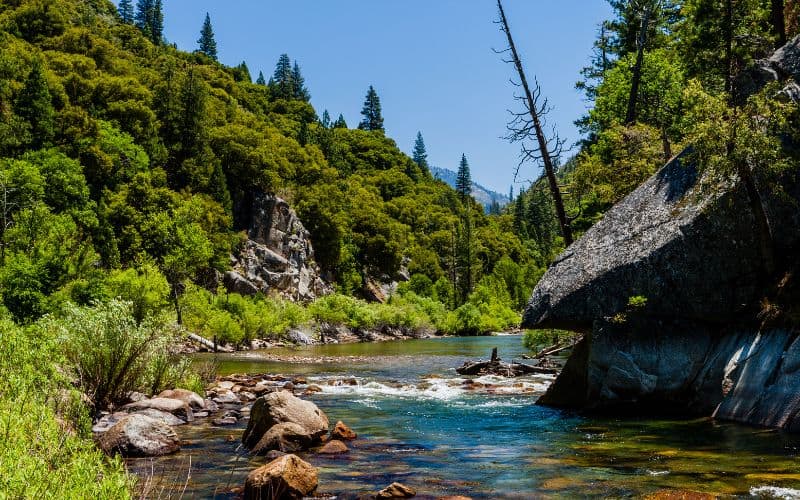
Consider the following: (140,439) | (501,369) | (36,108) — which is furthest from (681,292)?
(36,108)

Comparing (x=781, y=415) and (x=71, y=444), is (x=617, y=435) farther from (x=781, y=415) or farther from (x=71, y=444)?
(x=71, y=444)

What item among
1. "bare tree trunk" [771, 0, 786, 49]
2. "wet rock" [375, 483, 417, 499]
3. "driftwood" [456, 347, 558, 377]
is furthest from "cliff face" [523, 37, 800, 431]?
"driftwood" [456, 347, 558, 377]

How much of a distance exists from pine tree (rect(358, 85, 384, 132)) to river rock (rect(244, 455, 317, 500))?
157 metres

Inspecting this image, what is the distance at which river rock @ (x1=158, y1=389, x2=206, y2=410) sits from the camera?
16719 mm

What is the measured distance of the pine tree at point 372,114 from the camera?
164 metres

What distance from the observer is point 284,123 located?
371 feet

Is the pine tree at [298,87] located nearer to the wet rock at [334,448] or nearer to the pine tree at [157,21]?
the pine tree at [157,21]

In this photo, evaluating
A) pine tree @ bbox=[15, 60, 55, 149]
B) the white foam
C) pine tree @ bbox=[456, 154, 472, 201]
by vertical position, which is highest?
pine tree @ bbox=[456, 154, 472, 201]

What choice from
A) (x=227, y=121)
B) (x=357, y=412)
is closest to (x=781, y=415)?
(x=357, y=412)

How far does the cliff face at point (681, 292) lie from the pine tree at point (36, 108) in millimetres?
53833

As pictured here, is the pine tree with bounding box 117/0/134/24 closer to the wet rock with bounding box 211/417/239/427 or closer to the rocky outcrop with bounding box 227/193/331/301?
the rocky outcrop with bounding box 227/193/331/301

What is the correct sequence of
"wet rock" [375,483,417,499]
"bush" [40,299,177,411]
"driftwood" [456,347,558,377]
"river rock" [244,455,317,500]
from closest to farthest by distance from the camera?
"river rock" [244,455,317,500], "wet rock" [375,483,417,499], "bush" [40,299,177,411], "driftwood" [456,347,558,377]

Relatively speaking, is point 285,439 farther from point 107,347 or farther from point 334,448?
point 107,347

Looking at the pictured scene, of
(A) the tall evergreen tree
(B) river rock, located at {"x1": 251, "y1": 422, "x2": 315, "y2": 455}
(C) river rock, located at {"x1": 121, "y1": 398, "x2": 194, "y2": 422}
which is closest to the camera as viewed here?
(B) river rock, located at {"x1": 251, "y1": 422, "x2": 315, "y2": 455}
